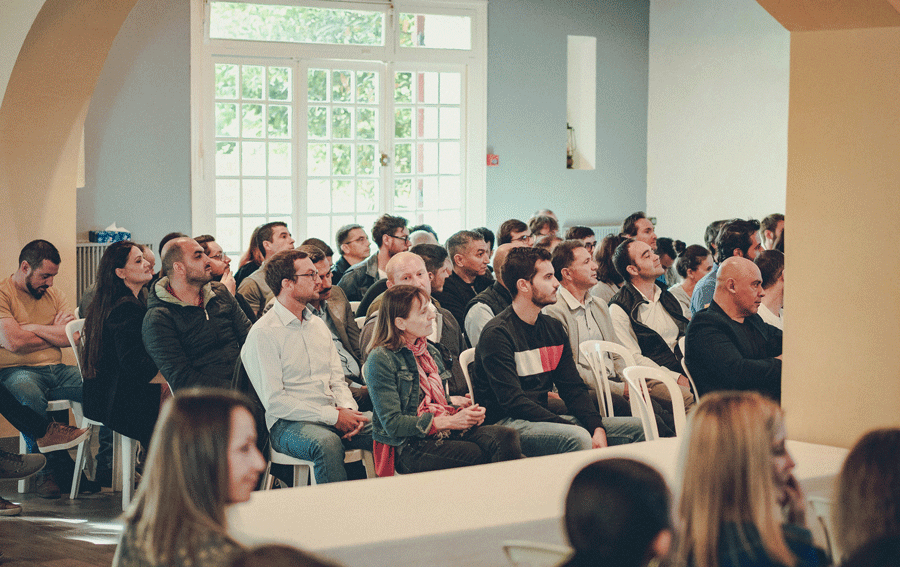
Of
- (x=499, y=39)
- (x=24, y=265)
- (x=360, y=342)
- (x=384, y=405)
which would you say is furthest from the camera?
(x=499, y=39)

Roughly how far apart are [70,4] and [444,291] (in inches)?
98.0

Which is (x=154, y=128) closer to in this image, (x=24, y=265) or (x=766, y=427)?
(x=24, y=265)

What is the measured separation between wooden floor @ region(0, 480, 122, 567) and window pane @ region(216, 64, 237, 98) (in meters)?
4.88

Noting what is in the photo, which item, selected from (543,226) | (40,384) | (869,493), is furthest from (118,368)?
(543,226)

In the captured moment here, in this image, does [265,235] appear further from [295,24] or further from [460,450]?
[295,24]

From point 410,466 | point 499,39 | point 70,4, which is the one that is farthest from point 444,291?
point 499,39

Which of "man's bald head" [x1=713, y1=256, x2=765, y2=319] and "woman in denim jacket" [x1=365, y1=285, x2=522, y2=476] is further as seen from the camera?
"man's bald head" [x1=713, y1=256, x2=765, y2=319]

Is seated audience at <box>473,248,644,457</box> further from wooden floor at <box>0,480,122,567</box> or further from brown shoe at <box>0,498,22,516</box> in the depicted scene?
brown shoe at <box>0,498,22,516</box>

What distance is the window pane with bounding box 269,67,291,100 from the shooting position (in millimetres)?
8820

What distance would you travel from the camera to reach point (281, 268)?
149 inches

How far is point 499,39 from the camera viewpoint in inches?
380

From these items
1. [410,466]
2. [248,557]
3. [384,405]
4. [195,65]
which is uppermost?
[195,65]

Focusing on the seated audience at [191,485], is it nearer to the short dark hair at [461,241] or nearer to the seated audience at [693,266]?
the short dark hair at [461,241]

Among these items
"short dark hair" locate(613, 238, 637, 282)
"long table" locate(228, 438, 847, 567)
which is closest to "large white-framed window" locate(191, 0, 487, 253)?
"short dark hair" locate(613, 238, 637, 282)
